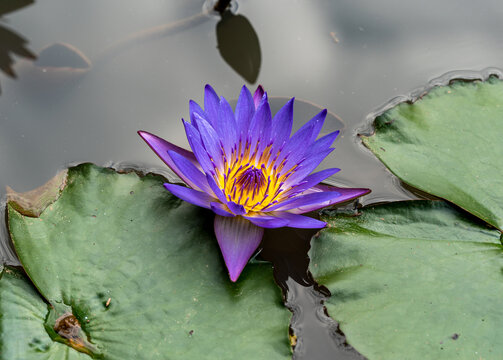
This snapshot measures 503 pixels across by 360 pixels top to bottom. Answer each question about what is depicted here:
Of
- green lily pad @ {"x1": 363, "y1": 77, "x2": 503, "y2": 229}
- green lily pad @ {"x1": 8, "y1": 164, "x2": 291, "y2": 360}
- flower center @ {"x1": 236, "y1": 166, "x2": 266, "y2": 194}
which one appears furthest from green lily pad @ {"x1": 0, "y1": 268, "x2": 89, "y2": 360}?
green lily pad @ {"x1": 363, "y1": 77, "x2": 503, "y2": 229}

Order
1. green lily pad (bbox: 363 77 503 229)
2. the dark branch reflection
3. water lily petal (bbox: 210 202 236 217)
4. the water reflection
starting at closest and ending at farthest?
water lily petal (bbox: 210 202 236 217), green lily pad (bbox: 363 77 503 229), the water reflection, the dark branch reflection

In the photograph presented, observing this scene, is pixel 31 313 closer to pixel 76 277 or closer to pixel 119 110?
pixel 76 277

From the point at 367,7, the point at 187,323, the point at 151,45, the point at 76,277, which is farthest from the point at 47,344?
the point at 367,7

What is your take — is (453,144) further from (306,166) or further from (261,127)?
(261,127)

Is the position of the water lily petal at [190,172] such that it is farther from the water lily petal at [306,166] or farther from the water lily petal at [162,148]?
the water lily petal at [306,166]

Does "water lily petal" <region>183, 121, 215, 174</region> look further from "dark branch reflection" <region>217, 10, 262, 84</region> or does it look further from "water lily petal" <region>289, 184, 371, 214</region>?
"dark branch reflection" <region>217, 10, 262, 84</region>

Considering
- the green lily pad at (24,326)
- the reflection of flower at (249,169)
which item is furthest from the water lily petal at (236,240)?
the green lily pad at (24,326)
